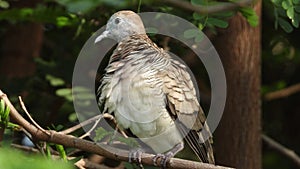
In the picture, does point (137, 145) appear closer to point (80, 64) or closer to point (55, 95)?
point (80, 64)

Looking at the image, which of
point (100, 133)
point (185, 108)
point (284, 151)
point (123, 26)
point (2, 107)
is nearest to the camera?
point (2, 107)

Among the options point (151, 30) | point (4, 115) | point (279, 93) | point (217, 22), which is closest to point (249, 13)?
point (217, 22)

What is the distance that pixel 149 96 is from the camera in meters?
1.92

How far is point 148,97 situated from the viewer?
1.92m

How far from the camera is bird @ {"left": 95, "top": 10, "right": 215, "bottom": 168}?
1.94 metres

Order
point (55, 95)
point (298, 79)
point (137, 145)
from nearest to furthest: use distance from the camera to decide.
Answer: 1. point (137, 145)
2. point (55, 95)
3. point (298, 79)

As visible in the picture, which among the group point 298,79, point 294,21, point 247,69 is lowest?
point 298,79

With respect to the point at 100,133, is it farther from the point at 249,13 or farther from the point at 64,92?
the point at 64,92

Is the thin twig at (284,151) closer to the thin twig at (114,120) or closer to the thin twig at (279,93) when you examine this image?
the thin twig at (279,93)

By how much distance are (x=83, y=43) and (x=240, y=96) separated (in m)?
0.67

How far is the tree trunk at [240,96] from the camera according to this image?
2623 millimetres

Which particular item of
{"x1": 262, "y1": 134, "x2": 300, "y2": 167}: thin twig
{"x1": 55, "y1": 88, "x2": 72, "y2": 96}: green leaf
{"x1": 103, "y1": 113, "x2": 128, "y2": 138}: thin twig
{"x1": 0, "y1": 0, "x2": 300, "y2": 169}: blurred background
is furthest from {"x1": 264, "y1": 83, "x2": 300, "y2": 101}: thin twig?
{"x1": 103, "y1": 113, "x2": 128, "y2": 138}: thin twig

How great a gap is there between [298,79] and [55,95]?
1.46m

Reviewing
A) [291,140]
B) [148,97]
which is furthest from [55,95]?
[291,140]
